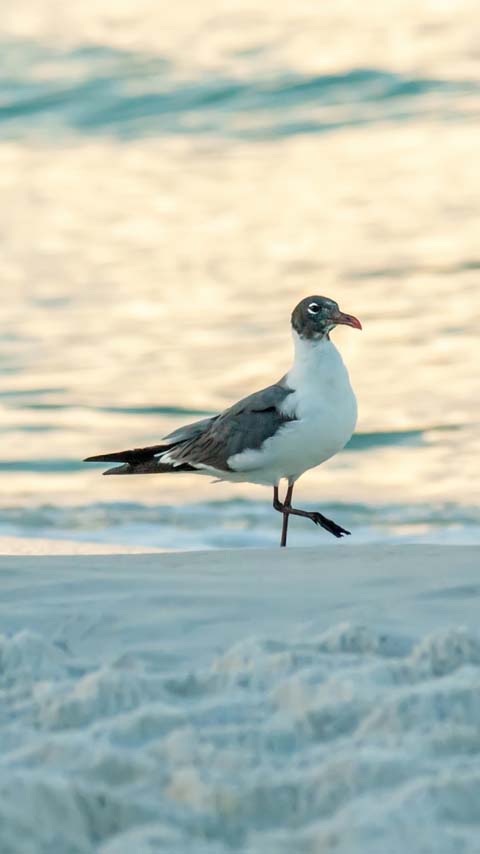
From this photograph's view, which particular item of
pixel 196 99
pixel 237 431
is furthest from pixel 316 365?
pixel 196 99

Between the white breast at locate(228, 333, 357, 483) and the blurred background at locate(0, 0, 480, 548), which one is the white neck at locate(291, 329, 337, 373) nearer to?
the white breast at locate(228, 333, 357, 483)

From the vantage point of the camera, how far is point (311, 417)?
238 inches

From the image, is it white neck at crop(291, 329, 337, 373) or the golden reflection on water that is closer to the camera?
white neck at crop(291, 329, 337, 373)

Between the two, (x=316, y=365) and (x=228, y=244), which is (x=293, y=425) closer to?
(x=316, y=365)

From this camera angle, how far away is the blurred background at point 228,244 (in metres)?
8.48

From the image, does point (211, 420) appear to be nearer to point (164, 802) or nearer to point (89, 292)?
point (164, 802)

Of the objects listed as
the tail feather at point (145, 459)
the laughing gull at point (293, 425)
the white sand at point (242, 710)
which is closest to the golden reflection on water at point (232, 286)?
the tail feather at point (145, 459)

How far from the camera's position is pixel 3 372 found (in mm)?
10086

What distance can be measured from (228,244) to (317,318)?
6484 mm

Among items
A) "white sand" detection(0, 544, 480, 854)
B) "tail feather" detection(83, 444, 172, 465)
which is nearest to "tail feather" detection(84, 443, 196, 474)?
"tail feather" detection(83, 444, 172, 465)

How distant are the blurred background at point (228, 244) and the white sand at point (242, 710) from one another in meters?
3.30

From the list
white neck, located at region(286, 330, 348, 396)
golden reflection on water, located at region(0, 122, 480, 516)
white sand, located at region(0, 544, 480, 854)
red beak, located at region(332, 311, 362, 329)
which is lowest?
white sand, located at region(0, 544, 480, 854)

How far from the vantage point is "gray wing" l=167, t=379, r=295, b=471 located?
6137 mm

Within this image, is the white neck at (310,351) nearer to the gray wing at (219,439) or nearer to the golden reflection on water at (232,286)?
the gray wing at (219,439)
